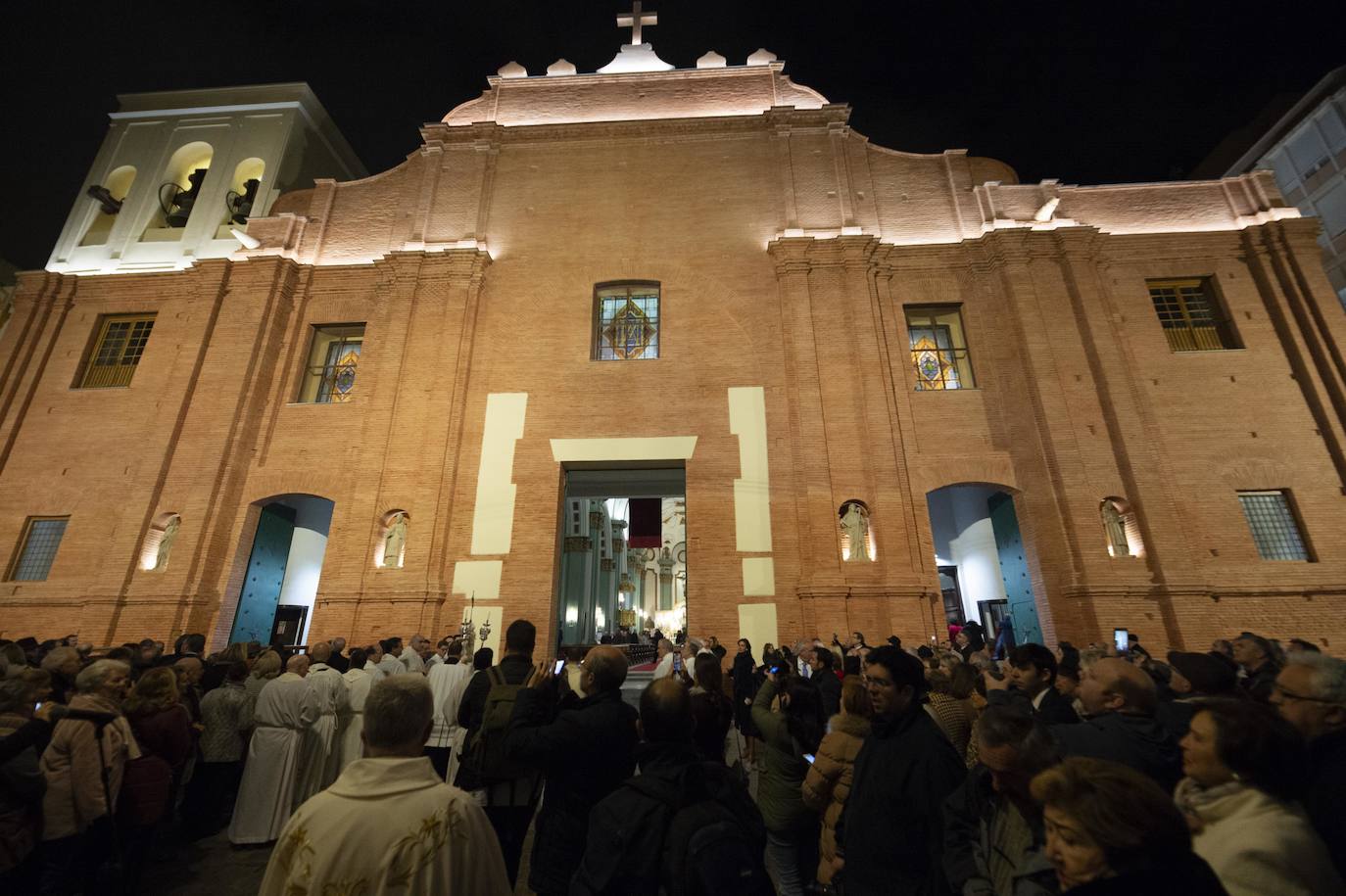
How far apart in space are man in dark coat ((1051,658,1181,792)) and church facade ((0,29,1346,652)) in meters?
8.17

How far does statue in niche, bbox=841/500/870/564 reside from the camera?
1153cm

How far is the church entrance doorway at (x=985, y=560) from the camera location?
12305 millimetres

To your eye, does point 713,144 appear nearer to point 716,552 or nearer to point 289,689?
point 716,552

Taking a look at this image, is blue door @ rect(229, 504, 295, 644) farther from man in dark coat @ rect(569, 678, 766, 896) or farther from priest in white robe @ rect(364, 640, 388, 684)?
man in dark coat @ rect(569, 678, 766, 896)

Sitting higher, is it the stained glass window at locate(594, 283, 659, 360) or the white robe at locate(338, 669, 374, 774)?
the stained glass window at locate(594, 283, 659, 360)

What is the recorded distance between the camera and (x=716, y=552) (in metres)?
11.8

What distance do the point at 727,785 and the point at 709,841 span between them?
29cm

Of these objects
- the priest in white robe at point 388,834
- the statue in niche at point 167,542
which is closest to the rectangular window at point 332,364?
the statue in niche at point 167,542

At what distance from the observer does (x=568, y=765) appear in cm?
292

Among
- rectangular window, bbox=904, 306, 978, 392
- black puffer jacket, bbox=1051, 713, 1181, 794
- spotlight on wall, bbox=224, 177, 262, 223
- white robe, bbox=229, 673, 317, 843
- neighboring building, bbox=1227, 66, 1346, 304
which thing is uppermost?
neighboring building, bbox=1227, 66, 1346, 304

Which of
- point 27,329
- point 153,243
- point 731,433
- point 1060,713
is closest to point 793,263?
point 731,433

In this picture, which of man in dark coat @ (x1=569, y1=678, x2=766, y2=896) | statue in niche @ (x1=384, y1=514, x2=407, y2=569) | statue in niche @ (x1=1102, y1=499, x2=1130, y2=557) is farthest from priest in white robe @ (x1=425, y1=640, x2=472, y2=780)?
statue in niche @ (x1=1102, y1=499, x2=1130, y2=557)

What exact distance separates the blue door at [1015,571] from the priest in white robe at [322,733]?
449 inches

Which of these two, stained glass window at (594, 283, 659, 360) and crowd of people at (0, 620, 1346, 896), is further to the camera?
stained glass window at (594, 283, 659, 360)
